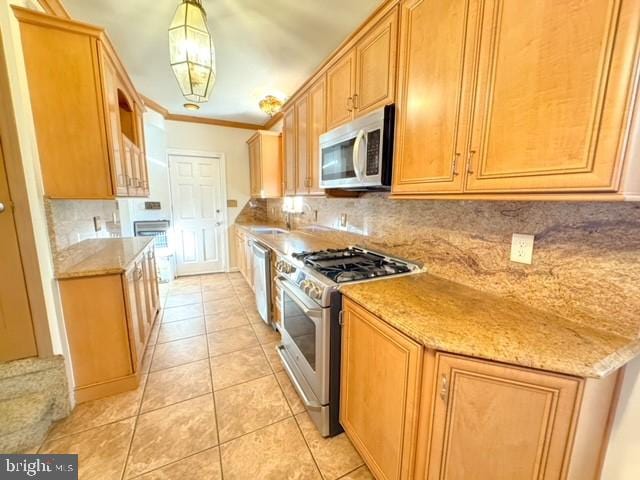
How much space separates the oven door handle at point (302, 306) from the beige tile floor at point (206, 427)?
2.38 feet

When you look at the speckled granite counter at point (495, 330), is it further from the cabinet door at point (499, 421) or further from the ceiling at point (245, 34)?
the ceiling at point (245, 34)

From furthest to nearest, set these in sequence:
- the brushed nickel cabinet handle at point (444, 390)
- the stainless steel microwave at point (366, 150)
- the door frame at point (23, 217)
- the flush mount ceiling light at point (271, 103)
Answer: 1. the flush mount ceiling light at point (271, 103)
2. the stainless steel microwave at point (366, 150)
3. the door frame at point (23, 217)
4. the brushed nickel cabinet handle at point (444, 390)

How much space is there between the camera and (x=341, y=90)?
6.17ft

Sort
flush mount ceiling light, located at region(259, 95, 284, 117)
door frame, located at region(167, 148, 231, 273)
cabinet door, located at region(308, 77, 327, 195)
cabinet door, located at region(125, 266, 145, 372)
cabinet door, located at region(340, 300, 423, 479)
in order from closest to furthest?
cabinet door, located at region(340, 300, 423, 479)
cabinet door, located at region(125, 266, 145, 372)
cabinet door, located at region(308, 77, 327, 195)
flush mount ceiling light, located at region(259, 95, 284, 117)
door frame, located at region(167, 148, 231, 273)

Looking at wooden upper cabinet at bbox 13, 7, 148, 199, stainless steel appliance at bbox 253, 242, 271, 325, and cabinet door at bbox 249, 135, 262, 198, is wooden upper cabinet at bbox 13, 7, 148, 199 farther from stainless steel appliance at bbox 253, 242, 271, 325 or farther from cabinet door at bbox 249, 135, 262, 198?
cabinet door at bbox 249, 135, 262, 198

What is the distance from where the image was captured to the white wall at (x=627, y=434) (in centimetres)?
92

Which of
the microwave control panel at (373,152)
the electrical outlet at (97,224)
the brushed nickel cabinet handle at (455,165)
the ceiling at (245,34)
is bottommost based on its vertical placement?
the electrical outlet at (97,224)

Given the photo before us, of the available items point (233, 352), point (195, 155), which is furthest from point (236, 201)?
point (233, 352)

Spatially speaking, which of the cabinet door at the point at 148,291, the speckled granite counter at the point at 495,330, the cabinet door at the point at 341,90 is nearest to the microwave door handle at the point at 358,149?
the cabinet door at the point at 341,90

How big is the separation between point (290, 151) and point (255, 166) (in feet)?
5.34

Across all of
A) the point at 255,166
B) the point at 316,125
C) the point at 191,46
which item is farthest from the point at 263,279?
the point at 255,166

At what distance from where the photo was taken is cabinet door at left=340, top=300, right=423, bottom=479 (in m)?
1.01

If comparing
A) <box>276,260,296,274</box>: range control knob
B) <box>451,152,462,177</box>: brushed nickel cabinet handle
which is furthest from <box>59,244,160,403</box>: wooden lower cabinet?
<box>451,152,462,177</box>: brushed nickel cabinet handle

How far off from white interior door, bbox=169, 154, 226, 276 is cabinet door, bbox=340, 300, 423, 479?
12.7 ft
